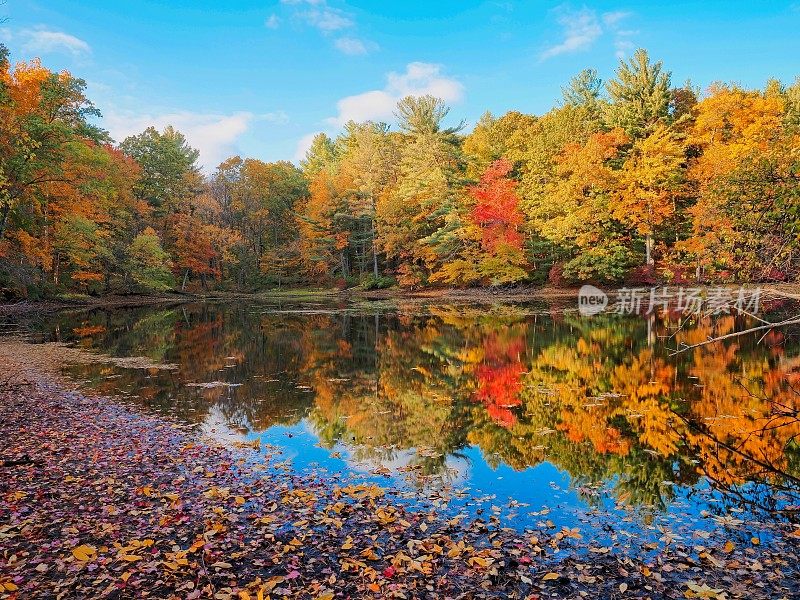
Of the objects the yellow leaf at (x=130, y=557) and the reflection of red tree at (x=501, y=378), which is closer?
the yellow leaf at (x=130, y=557)

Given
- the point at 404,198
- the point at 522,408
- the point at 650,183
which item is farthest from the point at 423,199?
the point at 522,408

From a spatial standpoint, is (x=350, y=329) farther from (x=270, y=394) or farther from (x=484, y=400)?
(x=484, y=400)

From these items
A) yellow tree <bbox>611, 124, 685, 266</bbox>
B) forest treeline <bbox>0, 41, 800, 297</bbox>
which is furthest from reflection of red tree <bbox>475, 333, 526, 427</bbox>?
yellow tree <bbox>611, 124, 685, 266</bbox>

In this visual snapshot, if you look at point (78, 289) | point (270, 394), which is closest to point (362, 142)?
point (78, 289)

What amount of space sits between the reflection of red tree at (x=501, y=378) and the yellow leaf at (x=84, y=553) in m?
6.89

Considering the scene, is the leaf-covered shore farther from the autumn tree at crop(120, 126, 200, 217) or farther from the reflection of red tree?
the autumn tree at crop(120, 126, 200, 217)

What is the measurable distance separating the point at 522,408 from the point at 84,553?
8.11m

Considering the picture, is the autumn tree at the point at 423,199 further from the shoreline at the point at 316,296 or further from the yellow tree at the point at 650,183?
the yellow tree at the point at 650,183

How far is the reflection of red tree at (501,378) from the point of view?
10.6m

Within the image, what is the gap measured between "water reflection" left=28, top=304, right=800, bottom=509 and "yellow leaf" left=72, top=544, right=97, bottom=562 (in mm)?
3853

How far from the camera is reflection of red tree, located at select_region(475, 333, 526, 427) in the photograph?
10.6 meters

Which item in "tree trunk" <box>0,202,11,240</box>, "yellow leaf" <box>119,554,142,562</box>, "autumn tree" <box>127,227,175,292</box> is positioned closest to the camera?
"yellow leaf" <box>119,554,142,562</box>

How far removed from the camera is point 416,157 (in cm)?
Answer: 5088

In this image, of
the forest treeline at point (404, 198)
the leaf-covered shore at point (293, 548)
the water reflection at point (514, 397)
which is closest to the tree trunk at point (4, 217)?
the forest treeline at point (404, 198)
